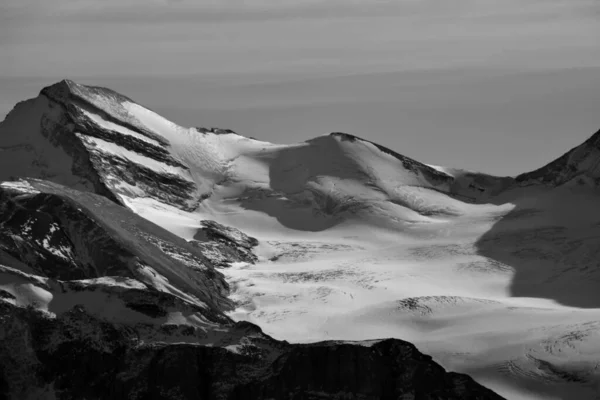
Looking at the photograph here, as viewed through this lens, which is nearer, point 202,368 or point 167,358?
point 167,358

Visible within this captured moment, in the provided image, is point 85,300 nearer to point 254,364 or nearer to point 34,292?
point 34,292

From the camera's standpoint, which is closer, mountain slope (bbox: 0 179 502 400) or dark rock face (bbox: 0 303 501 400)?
dark rock face (bbox: 0 303 501 400)

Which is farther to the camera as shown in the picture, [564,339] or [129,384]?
[564,339]

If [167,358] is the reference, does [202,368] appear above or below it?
below

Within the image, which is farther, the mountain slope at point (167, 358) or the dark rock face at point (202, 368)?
the mountain slope at point (167, 358)

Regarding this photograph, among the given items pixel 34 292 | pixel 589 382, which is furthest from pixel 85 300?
pixel 589 382

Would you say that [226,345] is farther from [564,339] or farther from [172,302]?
[564,339]
